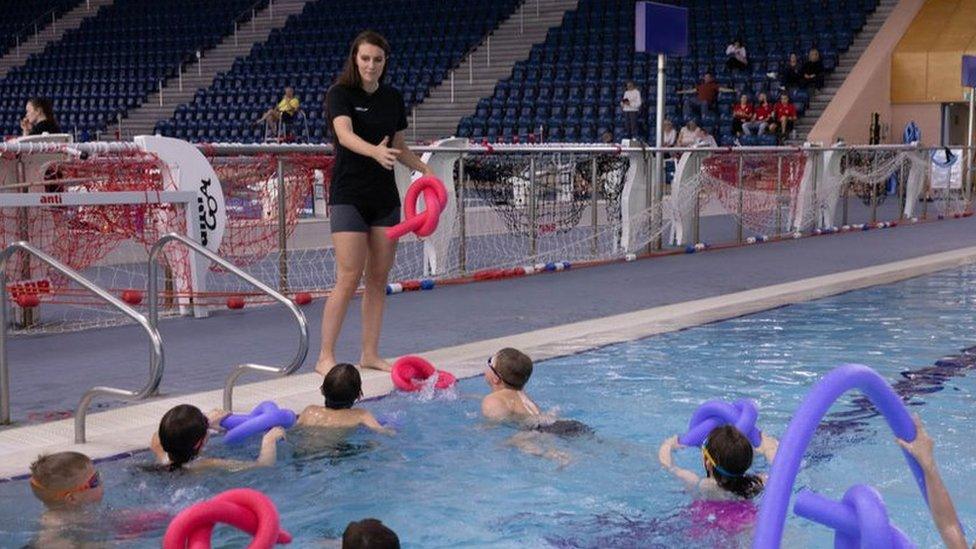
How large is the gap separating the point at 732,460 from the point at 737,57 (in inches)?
795

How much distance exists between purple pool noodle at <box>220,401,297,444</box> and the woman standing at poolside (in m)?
1.08

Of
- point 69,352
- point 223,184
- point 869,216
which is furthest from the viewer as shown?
point 869,216

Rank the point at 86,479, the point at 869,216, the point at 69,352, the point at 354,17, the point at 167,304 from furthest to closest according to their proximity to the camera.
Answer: the point at 354,17
the point at 869,216
the point at 167,304
the point at 69,352
the point at 86,479

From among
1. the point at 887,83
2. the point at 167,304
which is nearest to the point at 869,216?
the point at 887,83

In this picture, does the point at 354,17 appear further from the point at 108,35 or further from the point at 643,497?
the point at 643,497

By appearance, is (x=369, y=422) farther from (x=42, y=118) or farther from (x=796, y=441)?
(x=42, y=118)

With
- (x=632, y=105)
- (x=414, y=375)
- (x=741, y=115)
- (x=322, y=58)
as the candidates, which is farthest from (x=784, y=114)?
(x=414, y=375)

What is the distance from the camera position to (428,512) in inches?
159

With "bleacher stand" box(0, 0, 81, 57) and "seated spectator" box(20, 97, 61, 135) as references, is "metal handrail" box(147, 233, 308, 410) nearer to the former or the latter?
"seated spectator" box(20, 97, 61, 135)

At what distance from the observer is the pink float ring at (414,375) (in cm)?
533

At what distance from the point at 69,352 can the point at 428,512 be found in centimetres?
316

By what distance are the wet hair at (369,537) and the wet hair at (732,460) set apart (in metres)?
1.59

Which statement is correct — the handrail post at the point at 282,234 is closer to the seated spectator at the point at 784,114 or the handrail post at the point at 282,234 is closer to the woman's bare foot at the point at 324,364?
the woman's bare foot at the point at 324,364

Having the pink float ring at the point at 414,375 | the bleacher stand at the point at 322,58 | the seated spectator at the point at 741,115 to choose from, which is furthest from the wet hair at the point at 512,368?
the bleacher stand at the point at 322,58
